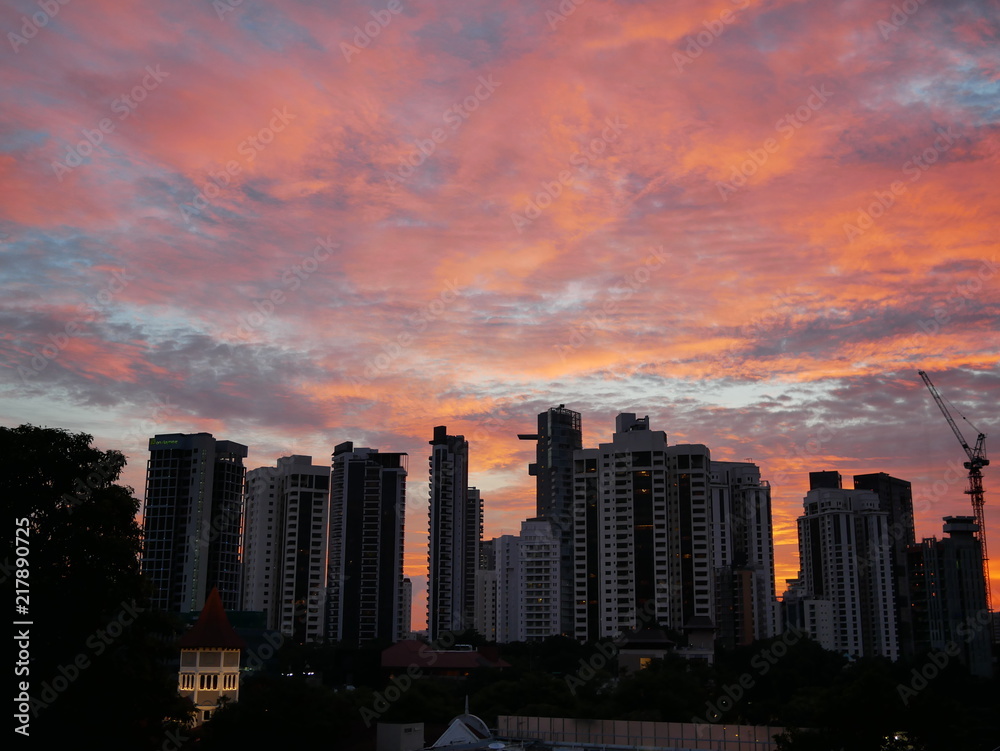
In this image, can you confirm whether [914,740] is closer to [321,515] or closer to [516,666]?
[516,666]

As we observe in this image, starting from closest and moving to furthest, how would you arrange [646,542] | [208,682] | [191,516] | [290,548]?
[208,682]
[191,516]
[646,542]
[290,548]

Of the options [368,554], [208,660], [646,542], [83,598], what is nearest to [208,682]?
[208,660]

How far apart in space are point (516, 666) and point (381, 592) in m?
69.0

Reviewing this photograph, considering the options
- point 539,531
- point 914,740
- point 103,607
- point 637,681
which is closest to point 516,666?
point 637,681

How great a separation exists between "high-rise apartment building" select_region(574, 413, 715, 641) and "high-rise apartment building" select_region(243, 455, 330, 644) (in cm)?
4995

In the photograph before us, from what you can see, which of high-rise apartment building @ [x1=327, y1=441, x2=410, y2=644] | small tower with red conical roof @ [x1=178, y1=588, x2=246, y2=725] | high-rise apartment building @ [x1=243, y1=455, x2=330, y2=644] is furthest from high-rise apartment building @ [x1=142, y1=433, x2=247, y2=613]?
small tower with red conical roof @ [x1=178, y1=588, x2=246, y2=725]

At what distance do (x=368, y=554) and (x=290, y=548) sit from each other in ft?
60.1

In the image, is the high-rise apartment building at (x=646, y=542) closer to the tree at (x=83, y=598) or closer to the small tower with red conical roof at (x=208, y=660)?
the small tower with red conical roof at (x=208, y=660)

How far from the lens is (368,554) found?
193375mm

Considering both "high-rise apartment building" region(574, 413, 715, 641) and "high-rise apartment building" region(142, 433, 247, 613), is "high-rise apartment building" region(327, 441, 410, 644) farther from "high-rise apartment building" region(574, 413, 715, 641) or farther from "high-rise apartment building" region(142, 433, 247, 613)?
"high-rise apartment building" region(574, 413, 715, 641)

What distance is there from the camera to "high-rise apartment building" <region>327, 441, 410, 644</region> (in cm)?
19088

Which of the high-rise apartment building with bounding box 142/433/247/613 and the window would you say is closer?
the window

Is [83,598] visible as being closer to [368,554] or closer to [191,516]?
[191,516]

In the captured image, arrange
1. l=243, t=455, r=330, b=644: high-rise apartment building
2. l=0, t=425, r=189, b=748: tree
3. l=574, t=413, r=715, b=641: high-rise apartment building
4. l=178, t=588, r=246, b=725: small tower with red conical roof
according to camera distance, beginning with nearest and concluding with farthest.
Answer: l=0, t=425, r=189, b=748: tree < l=178, t=588, r=246, b=725: small tower with red conical roof < l=574, t=413, r=715, b=641: high-rise apartment building < l=243, t=455, r=330, b=644: high-rise apartment building
